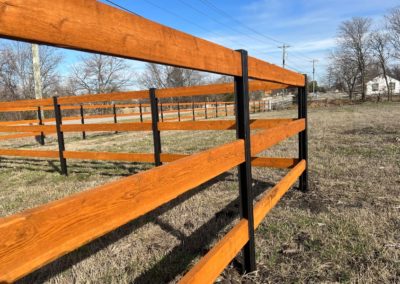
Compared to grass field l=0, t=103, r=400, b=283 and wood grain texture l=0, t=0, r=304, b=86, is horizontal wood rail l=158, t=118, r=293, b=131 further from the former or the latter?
wood grain texture l=0, t=0, r=304, b=86

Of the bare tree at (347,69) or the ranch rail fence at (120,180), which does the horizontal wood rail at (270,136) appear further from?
the bare tree at (347,69)

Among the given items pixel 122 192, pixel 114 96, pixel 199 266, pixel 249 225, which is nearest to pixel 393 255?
pixel 249 225

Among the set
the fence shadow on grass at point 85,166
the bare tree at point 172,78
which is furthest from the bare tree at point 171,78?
the fence shadow on grass at point 85,166

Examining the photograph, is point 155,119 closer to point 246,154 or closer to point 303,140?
point 303,140

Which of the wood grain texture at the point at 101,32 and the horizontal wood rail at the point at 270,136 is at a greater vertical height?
the wood grain texture at the point at 101,32

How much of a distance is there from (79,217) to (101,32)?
68 centimetres

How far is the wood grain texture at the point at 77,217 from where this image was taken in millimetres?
947

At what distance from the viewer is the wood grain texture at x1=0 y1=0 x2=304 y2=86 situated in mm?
965

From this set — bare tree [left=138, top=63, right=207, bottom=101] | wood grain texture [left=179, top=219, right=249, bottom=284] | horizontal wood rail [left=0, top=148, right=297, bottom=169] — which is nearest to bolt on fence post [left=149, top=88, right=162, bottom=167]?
horizontal wood rail [left=0, top=148, right=297, bottom=169]

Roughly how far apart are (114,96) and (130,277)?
159 inches

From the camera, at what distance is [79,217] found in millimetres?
1131

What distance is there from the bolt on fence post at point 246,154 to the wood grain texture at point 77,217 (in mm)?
705

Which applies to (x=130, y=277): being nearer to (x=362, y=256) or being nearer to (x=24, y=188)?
(x=362, y=256)

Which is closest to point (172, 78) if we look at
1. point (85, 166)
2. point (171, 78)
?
point (171, 78)
